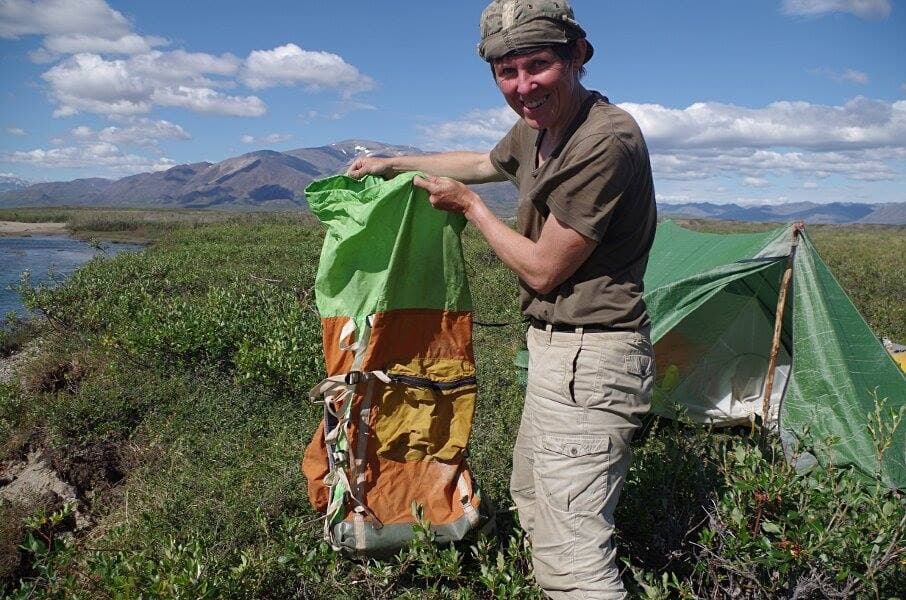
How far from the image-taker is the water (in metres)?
20.2

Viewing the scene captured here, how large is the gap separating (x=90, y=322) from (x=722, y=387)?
8.14 metres

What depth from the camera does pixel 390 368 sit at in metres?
3.19

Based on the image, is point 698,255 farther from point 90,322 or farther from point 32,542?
point 90,322

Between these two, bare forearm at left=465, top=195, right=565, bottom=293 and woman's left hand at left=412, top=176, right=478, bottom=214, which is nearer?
bare forearm at left=465, top=195, right=565, bottom=293

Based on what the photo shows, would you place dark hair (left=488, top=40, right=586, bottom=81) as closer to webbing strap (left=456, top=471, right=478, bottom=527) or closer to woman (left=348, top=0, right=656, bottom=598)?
woman (left=348, top=0, right=656, bottom=598)

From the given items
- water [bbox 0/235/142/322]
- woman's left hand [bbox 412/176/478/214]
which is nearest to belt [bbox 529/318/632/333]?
woman's left hand [bbox 412/176/478/214]

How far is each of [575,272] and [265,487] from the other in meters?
3.16

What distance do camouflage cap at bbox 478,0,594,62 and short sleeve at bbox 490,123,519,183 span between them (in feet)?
2.03

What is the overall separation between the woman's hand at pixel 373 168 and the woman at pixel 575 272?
2.78 ft

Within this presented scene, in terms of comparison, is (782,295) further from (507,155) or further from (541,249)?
(541,249)

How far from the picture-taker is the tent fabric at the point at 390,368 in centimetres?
311

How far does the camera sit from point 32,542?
3035 millimetres

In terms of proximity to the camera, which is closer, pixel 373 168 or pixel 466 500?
pixel 466 500

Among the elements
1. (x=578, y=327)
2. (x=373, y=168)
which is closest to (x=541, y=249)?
(x=578, y=327)
